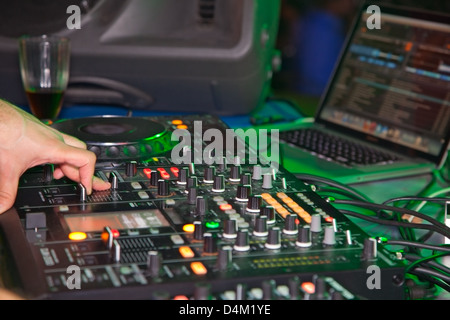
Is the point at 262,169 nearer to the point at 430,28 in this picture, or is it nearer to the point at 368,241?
the point at 368,241

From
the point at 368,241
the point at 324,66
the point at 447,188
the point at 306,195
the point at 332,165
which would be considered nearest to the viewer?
the point at 368,241

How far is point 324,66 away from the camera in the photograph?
4.31 m

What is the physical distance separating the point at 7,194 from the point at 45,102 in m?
0.71

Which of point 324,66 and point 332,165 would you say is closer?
point 332,165

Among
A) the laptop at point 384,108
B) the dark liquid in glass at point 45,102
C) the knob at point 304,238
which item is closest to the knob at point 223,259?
the knob at point 304,238

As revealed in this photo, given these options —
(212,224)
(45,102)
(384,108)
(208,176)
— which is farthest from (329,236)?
(45,102)

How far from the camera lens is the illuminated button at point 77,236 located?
2.48 feet

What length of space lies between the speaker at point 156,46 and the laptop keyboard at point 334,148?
21 centimetres

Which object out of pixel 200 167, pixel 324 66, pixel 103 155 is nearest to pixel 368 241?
pixel 200 167

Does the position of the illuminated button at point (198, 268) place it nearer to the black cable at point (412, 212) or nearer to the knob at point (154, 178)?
the knob at point (154, 178)

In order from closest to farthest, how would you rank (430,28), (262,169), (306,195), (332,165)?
(306,195), (262,169), (332,165), (430,28)

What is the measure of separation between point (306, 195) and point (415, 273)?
180 millimetres

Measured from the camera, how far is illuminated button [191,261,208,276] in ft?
2.25

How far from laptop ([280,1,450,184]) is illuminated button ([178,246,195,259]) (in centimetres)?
63
